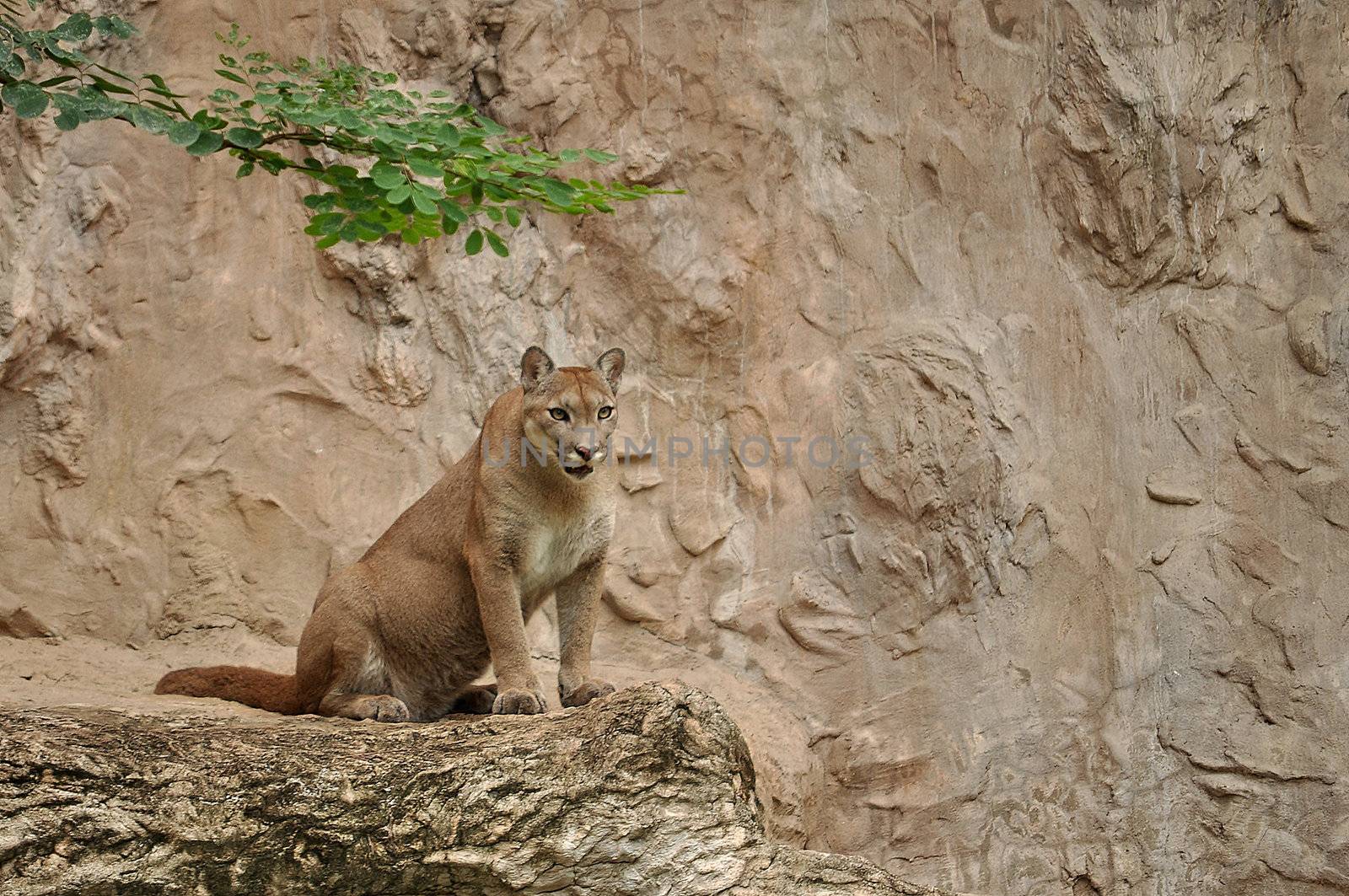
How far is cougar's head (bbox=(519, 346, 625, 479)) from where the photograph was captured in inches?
237

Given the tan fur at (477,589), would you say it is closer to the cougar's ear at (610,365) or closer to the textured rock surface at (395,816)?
the cougar's ear at (610,365)

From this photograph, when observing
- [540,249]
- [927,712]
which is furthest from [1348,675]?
[540,249]

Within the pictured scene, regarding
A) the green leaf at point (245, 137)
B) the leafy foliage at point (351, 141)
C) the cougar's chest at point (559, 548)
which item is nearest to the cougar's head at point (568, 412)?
the cougar's chest at point (559, 548)

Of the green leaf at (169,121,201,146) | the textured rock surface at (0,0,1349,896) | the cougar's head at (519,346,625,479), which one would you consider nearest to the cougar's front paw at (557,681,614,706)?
the cougar's head at (519,346,625,479)

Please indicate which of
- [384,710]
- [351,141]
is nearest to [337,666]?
[384,710]

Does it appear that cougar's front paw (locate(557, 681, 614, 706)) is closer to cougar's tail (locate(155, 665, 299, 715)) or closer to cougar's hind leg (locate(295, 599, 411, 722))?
cougar's hind leg (locate(295, 599, 411, 722))

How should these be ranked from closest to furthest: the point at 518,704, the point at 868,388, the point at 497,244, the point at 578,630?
the point at 518,704
the point at 497,244
the point at 578,630
the point at 868,388

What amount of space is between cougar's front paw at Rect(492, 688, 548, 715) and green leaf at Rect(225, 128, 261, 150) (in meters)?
2.45

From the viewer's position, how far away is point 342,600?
6184mm

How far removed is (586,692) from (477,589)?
2.20ft

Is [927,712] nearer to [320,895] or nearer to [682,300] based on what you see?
[682,300]

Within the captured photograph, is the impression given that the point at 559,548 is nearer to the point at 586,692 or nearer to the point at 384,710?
the point at 586,692

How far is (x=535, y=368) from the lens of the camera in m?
6.38

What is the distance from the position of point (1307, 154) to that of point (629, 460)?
4840 millimetres
